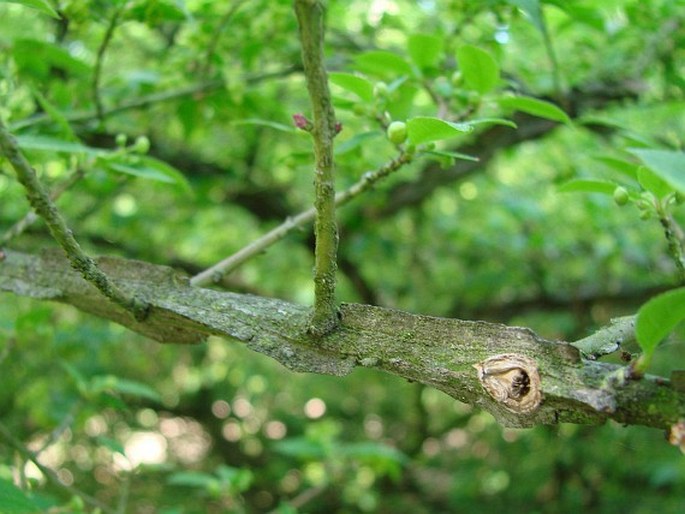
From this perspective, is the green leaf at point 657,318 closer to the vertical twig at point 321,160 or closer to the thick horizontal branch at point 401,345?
the thick horizontal branch at point 401,345

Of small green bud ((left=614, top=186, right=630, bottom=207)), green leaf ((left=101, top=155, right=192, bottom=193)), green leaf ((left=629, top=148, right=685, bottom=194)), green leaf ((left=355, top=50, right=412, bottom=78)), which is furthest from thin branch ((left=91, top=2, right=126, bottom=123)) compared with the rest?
green leaf ((left=629, top=148, right=685, bottom=194))

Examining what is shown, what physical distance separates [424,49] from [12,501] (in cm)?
75

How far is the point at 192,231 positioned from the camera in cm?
270

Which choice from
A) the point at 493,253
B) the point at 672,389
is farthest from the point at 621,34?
the point at 493,253

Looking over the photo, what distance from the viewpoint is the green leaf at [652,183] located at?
2.22 ft

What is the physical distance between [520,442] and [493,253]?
2.53 feet

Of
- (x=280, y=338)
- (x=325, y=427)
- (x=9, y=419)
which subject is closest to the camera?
(x=280, y=338)

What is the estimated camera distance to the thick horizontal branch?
52 centimetres

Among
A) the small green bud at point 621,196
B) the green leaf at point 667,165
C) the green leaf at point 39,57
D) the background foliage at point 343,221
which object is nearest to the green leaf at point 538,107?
the background foliage at point 343,221

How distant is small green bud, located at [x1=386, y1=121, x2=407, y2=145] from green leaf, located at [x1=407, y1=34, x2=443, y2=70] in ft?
1.06

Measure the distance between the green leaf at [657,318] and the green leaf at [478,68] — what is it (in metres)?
0.49

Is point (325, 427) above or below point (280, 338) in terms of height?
below

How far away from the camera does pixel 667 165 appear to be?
424mm

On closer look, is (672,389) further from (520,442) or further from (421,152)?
(520,442)
